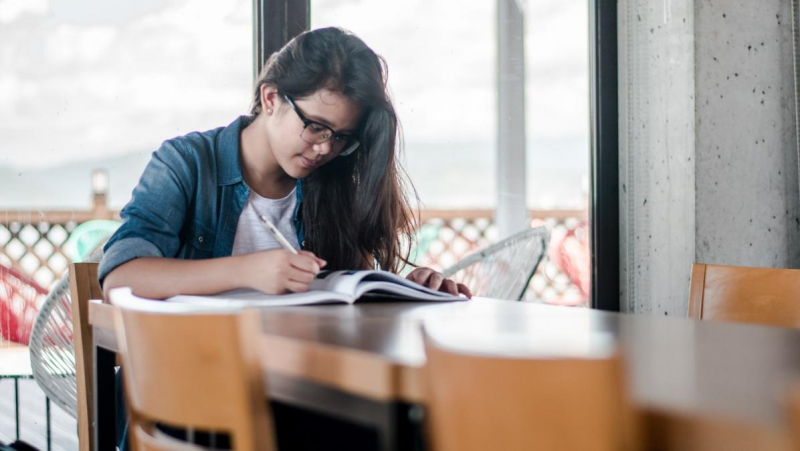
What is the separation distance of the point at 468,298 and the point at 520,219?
1.30 metres

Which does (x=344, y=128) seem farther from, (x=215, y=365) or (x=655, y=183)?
(x=655, y=183)

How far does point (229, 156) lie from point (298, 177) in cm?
17

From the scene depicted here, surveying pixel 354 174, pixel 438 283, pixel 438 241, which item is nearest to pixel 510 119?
pixel 438 241

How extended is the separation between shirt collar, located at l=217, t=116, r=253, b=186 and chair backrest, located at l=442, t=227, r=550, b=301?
2.47 ft

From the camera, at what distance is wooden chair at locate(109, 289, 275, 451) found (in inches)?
27.7

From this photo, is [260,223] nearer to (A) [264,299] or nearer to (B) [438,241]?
(A) [264,299]

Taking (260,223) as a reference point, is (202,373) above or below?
below

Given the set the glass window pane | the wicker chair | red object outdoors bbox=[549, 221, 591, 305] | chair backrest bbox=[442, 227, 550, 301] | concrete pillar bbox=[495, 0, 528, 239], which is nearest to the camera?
the wicker chair

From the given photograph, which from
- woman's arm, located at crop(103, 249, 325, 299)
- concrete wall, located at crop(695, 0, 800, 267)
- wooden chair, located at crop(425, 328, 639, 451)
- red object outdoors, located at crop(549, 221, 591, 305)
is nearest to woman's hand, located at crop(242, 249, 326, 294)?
woman's arm, located at crop(103, 249, 325, 299)

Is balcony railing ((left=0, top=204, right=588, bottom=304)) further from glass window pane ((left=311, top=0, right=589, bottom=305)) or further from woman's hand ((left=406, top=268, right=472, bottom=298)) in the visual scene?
woman's hand ((left=406, top=268, right=472, bottom=298))

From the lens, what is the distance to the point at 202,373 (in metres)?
0.73

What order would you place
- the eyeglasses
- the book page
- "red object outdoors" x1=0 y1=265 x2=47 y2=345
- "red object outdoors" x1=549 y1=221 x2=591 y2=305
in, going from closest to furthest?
the book page < the eyeglasses < "red object outdoors" x1=0 y1=265 x2=47 y2=345 < "red object outdoors" x1=549 y1=221 x2=591 y2=305

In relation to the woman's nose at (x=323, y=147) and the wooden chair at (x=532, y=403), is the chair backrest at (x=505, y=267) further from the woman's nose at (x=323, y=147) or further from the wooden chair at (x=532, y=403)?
the wooden chair at (x=532, y=403)

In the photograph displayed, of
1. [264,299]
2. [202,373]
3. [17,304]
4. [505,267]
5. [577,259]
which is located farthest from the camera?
[577,259]
